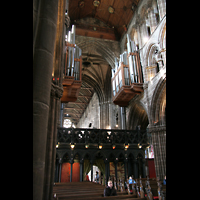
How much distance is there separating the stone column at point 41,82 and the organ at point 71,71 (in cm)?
1007

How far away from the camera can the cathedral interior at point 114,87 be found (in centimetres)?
306

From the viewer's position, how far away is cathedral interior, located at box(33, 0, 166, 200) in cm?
306

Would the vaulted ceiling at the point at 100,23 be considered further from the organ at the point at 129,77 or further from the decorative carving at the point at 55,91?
the decorative carving at the point at 55,91

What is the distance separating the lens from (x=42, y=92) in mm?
2682

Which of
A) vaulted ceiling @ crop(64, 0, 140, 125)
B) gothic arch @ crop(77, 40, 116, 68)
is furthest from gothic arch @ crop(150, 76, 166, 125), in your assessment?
vaulted ceiling @ crop(64, 0, 140, 125)

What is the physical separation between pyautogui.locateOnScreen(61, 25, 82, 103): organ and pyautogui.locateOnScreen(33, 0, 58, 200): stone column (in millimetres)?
10067

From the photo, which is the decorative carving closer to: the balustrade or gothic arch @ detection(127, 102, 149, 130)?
the balustrade

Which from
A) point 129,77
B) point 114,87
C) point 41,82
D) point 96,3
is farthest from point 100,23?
point 41,82

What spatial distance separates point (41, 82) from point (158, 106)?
1135cm

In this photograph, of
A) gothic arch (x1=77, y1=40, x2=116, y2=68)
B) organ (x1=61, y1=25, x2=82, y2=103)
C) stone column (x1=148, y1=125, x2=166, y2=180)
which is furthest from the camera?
gothic arch (x1=77, y1=40, x2=116, y2=68)

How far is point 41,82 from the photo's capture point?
8.95ft

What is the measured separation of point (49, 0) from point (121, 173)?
15.3 m
